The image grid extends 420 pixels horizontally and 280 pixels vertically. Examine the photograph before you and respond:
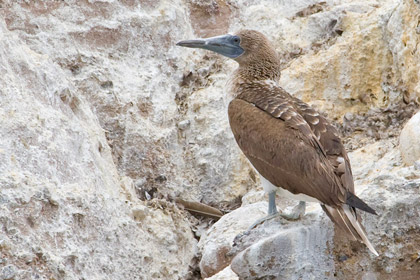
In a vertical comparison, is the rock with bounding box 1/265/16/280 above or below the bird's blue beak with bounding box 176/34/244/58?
below

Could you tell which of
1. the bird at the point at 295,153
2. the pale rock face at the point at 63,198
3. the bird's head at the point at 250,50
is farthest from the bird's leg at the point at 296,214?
the bird's head at the point at 250,50

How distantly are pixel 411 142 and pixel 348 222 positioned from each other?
1783 mm

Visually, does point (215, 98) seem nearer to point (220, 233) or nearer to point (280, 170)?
point (220, 233)

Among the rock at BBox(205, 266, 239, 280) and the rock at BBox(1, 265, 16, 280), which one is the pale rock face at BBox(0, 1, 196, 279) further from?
the rock at BBox(205, 266, 239, 280)

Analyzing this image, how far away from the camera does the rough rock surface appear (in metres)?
5.62

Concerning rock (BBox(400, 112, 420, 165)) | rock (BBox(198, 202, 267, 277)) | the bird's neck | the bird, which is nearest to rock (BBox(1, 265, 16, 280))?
rock (BBox(198, 202, 267, 277))

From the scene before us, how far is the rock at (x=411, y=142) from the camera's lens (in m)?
6.54

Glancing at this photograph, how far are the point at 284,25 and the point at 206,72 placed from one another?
1.10 m

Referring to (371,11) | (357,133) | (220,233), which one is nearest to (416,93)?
(357,133)

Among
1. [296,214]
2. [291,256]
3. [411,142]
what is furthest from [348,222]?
[411,142]

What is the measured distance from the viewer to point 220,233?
6.56 meters

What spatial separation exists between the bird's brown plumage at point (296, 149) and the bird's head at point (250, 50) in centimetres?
43

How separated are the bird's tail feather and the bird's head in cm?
206

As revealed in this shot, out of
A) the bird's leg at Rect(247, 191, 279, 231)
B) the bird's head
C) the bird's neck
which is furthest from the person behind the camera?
the bird's head
